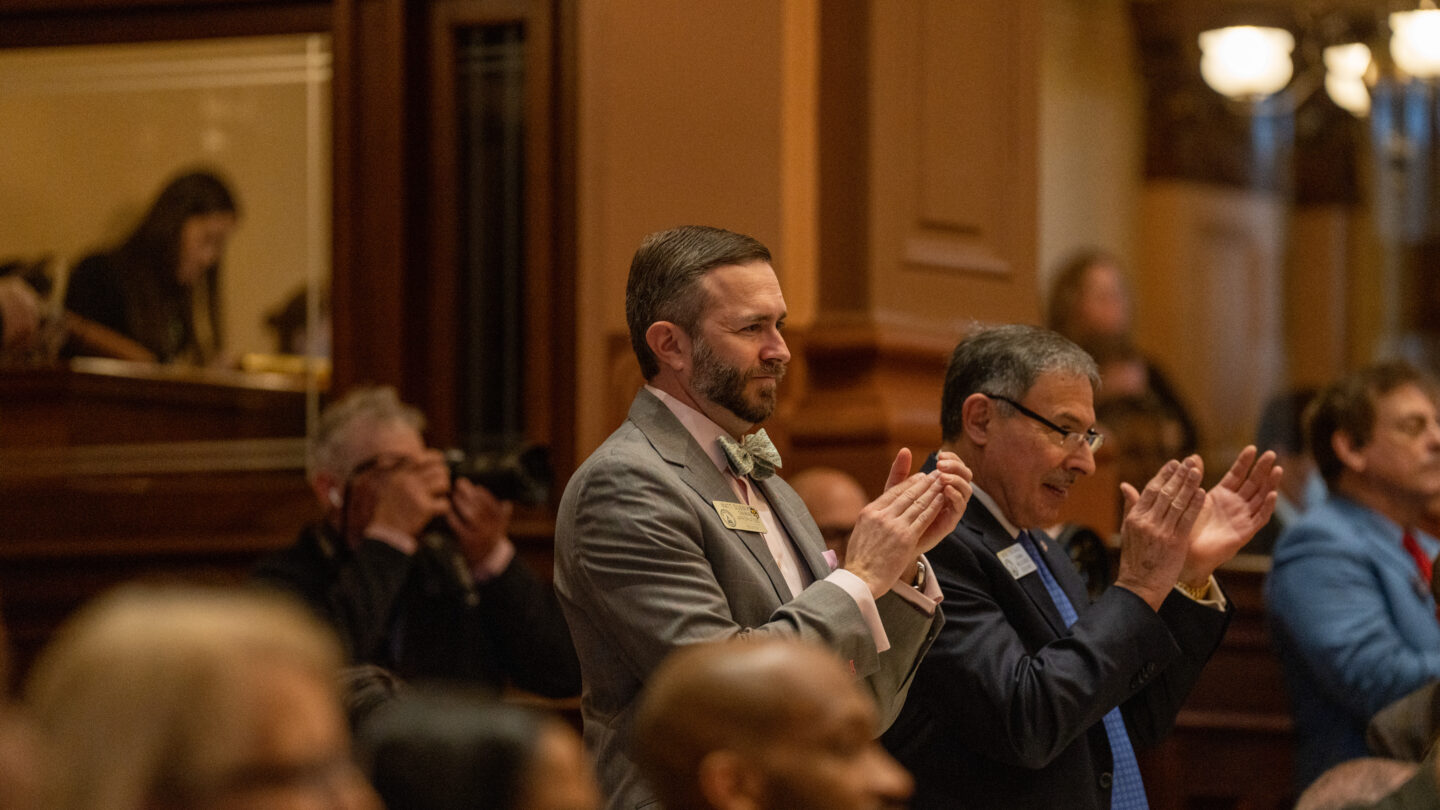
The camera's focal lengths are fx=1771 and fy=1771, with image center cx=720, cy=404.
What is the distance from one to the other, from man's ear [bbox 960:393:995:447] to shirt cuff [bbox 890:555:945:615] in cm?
37

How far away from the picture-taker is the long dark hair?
5117 mm

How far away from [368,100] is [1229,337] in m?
5.58

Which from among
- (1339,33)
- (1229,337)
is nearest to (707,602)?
(1339,33)

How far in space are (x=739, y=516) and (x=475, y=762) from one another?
94cm

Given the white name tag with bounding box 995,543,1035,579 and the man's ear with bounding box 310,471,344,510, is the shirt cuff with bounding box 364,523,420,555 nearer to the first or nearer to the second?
the man's ear with bounding box 310,471,344,510

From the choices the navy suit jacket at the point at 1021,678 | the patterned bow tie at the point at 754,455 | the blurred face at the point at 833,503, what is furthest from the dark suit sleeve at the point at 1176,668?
the blurred face at the point at 833,503

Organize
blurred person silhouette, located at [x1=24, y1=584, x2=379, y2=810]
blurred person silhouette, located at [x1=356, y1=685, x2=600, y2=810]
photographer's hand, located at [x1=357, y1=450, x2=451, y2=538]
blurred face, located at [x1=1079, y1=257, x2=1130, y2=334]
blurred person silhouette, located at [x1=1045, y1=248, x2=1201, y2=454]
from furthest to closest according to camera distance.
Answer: blurred face, located at [x1=1079, y1=257, x2=1130, y2=334], blurred person silhouette, located at [x1=1045, y1=248, x2=1201, y2=454], photographer's hand, located at [x1=357, y1=450, x2=451, y2=538], blurred person silhouette, located at [x1=356, y1=685, x2=600, y2=810], blurred person silhouette, located at [x1=24, y1=584, x2=379, y2=810]

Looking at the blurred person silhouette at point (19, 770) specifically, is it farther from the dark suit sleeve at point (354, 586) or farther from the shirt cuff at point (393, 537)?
the shirt cuff at point (393, 537)

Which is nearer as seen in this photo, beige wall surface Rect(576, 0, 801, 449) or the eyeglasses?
the eyeglasses

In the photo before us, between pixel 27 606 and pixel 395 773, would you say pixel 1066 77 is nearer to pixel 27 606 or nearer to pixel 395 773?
pixel 27 606

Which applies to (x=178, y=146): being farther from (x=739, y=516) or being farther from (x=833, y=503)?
(x=739, y=516)

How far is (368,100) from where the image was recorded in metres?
4.67

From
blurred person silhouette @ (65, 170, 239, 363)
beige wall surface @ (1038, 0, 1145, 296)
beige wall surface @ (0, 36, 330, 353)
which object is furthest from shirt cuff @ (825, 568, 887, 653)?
beige wall surface @ (1038, 0, 1145, 296)

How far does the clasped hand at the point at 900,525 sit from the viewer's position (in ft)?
7.74
